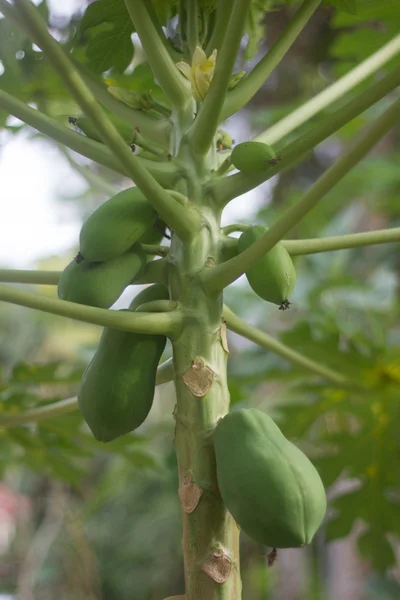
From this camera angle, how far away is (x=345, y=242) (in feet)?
2.82

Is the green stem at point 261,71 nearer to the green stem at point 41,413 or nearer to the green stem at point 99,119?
the green stem at point 99,119

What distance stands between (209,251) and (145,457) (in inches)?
28.7

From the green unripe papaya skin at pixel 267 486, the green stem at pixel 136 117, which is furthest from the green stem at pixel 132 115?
the green unripe papaya skin at pixel 267 486

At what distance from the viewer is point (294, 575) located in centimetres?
309

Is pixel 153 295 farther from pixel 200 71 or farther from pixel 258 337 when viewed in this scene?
pixel 200 71

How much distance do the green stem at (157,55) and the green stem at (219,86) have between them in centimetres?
7

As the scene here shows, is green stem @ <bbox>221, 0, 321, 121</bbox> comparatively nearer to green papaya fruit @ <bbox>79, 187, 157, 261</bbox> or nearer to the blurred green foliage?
the blurred green foliage

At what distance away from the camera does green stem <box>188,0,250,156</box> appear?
723mm

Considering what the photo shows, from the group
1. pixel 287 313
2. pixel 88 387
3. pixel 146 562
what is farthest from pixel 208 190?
pixel 146 562

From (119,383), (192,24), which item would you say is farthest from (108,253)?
(192,24)

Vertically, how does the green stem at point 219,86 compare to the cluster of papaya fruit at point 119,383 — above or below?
above

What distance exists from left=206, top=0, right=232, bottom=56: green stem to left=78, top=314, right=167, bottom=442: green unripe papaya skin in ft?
1.40

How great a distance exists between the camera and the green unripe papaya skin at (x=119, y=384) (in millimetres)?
791

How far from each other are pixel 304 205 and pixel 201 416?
27 centimetres
